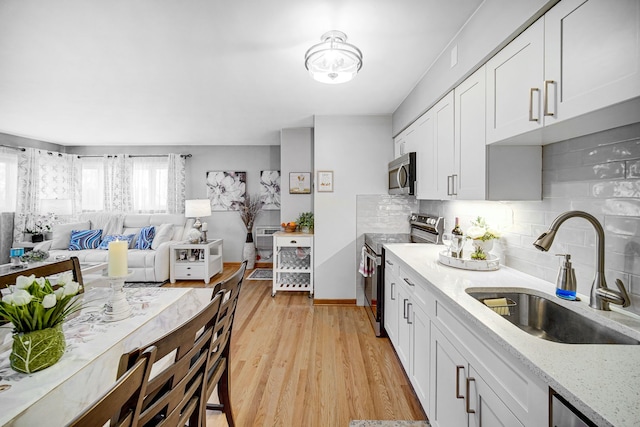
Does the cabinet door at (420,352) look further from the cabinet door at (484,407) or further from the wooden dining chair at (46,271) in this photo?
the wooden dining chair at (46,271)

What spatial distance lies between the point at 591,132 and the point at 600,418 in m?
1.20

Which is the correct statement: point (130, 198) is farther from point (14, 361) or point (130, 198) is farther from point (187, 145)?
point (14, 361)

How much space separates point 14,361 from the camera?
3.07 feet

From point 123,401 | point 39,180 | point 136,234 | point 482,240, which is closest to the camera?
point 123,401

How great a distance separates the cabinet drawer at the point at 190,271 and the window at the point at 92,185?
2.64 meters

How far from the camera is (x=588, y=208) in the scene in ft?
4.33

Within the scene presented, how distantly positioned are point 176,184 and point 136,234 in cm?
130

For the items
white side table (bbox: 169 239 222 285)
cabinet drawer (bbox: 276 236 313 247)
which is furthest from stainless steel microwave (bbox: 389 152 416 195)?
white side table (bbox: 169 239 222 285)

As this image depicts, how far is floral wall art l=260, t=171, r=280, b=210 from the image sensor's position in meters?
5.97

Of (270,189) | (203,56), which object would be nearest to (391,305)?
(203,56)

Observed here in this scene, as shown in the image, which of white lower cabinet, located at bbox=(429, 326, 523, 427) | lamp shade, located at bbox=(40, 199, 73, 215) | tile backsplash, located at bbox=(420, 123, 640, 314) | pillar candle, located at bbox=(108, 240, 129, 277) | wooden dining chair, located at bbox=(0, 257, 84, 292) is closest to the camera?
white lower cabinet, located at bbox=(429, 326, 523, 427)

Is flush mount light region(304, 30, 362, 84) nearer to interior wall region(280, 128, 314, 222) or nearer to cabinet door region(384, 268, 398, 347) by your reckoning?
cabinet door region(384, 268, 398, 347)

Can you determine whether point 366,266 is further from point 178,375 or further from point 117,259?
point 178,375

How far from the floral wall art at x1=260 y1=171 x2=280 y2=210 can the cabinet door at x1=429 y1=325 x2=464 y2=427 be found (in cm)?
469
